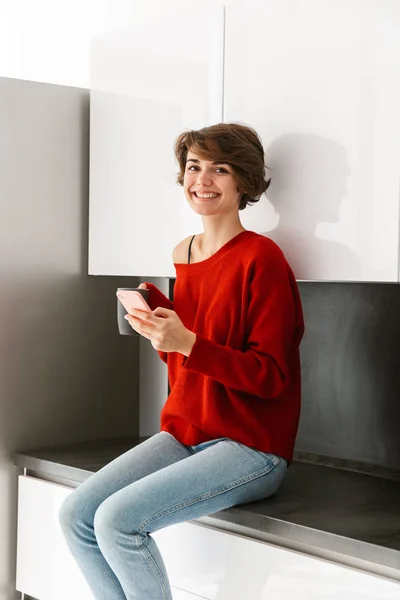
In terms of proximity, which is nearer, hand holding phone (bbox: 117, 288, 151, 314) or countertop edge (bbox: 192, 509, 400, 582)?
countertop edge (bbox: 192, 509, 400, 582)

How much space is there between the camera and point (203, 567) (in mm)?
1956

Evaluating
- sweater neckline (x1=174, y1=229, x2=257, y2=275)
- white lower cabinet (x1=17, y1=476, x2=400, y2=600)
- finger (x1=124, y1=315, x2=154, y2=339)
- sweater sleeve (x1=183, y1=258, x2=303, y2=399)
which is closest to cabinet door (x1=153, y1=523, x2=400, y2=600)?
white lower cabinet (x1=17, y1=476, x2=400, y2=600)

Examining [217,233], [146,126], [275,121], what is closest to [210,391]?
[217,233]

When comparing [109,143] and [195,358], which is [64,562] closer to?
[195,358]

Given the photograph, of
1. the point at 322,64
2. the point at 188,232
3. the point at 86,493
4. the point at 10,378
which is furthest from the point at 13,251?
the point at 322,64

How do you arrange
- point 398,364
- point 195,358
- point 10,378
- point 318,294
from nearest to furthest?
1. point 195,358
2. point 398,364
3. point 318,294
4. point 10,378

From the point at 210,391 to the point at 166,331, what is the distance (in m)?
0.20

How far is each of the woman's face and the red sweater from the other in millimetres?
81

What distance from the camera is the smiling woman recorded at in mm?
1817

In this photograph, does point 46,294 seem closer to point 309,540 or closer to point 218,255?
point 218,255

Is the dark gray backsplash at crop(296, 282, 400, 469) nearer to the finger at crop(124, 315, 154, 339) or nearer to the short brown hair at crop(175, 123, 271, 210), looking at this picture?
the short brown hair at crop(175, 123, 271, 210)

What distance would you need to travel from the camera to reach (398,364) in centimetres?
219

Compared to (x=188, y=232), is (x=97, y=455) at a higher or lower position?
lower

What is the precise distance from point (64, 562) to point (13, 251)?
841mm
